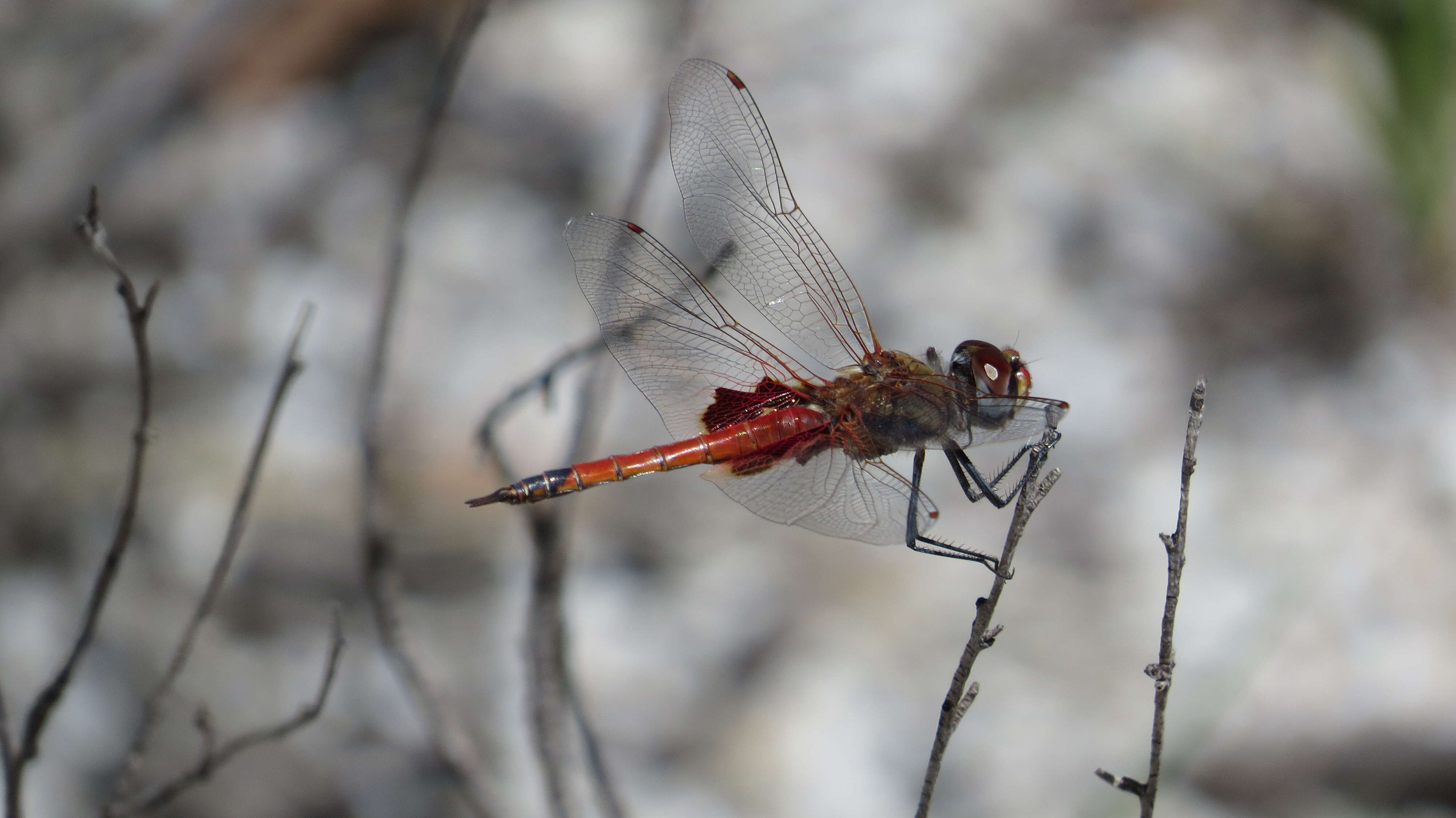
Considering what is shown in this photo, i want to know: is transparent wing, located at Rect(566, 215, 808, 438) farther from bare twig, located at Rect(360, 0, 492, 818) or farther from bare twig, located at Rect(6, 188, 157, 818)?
bare twig, located at Rect(6, 188, 157, 818)

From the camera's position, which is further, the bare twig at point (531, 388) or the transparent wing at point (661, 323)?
the transparent wing at point (661, 323)

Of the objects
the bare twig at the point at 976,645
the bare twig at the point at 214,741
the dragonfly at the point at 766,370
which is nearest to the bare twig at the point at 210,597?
the bare twig at the point at 214,741

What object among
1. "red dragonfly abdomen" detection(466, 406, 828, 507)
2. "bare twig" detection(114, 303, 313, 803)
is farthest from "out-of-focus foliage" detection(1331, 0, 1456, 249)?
"bare twig" detection(114, 303, 313, 803)

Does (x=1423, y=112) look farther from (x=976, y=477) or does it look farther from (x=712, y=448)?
(x=712, y=448)

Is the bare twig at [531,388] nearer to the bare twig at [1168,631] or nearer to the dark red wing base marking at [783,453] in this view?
the dark red wing base marking at [783,453]

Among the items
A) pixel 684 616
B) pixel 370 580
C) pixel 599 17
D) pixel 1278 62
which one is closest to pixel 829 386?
pixel 370 580
